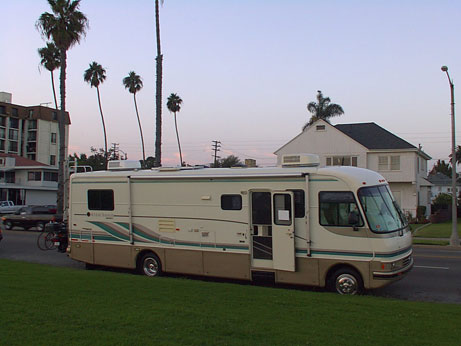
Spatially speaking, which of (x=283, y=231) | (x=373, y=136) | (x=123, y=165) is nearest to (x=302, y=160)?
(x=283, y=231)

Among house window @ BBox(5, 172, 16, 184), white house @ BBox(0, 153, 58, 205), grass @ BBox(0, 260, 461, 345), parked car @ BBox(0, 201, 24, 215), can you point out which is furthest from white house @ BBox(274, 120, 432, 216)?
house window @ BBox(5, 172, 16, 184)

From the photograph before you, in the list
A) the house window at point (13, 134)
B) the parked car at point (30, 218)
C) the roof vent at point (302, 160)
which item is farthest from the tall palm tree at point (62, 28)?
the house window at point (13, 134)

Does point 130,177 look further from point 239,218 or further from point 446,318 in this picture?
point 446,318

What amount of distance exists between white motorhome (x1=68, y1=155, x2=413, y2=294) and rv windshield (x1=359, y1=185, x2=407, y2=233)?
0.02m

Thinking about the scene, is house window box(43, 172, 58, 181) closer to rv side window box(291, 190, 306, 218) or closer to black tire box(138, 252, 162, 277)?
black tire box(138, 252, 162, 277)

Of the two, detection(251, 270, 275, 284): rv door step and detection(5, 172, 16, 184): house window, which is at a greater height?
detection(5, 172, 16, 184): house window

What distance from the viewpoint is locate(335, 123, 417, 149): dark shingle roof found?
3634 cm

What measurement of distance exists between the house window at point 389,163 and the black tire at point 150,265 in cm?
2806

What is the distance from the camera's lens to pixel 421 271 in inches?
518

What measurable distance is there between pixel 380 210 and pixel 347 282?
166 cm

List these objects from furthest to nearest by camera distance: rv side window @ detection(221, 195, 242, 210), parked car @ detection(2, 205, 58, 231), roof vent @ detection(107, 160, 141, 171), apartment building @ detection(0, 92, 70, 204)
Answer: apartment building @ detection(0, 92, 70, 204) < parked car @ detection(2, 205, 58, 231) < roof vent @ detection(107, 160, 141, 171) < rv side window @ detection(221, 195, 242, 210)

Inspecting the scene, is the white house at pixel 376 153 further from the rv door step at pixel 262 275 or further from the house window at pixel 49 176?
the house window at pixel 49 176

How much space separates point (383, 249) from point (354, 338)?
3989mm

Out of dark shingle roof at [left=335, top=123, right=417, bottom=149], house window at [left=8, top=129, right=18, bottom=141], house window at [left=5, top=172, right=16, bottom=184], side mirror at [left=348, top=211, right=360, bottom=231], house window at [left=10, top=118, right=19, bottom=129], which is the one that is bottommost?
side mirror at [left=348, top=211, right=360, bottom=231]
